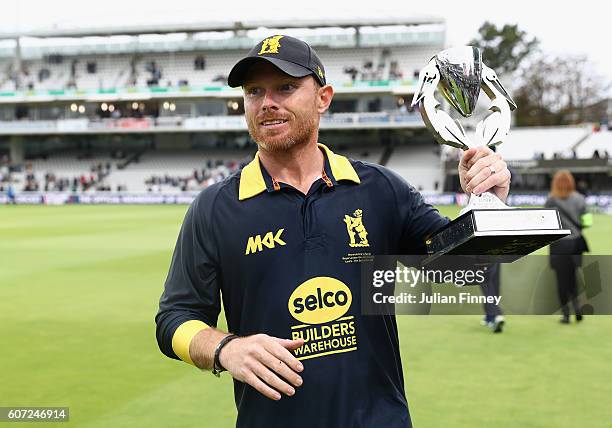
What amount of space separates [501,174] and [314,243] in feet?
Answer: 2.22

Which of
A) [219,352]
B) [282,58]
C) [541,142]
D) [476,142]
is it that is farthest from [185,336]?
[541,142]

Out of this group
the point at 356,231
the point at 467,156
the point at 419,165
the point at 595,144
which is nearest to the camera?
the point at 467,156

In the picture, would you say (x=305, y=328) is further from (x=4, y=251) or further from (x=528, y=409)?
(x=4, y=251)

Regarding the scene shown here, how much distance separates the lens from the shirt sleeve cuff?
2.14m

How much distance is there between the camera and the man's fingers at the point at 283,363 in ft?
6.09

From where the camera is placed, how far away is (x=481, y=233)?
1.93m

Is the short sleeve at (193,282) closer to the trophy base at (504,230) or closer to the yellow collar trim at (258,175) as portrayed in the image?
the yellow collar trim at (258,175)

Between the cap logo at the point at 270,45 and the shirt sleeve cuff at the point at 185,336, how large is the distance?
948 millimetres

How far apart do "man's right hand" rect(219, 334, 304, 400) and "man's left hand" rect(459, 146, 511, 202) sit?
0.79 m

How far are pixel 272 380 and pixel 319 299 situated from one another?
51 centimetres

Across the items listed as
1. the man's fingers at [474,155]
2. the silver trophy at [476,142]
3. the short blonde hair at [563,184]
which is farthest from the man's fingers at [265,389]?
the short blonde hair at [563,184]

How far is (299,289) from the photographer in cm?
232

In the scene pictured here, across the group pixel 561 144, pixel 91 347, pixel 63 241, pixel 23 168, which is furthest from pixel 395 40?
pixel 91 347

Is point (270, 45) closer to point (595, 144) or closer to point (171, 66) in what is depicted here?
point (595, 144)
